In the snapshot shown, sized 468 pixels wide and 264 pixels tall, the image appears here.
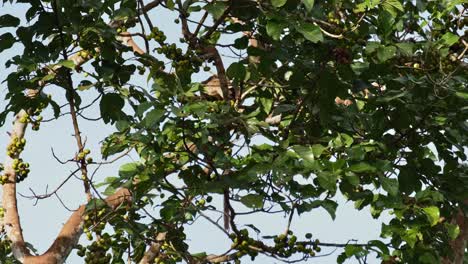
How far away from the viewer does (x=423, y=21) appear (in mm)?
5121

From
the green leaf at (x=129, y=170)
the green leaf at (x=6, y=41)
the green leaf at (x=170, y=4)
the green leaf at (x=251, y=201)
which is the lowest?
the green leaf at (x=251, y=201)

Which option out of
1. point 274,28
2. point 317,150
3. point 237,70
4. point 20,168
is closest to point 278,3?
point 274,28

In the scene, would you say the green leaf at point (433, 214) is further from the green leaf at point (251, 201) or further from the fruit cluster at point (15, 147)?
the fruit cluster at point (15, 147)

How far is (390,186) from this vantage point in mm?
3965

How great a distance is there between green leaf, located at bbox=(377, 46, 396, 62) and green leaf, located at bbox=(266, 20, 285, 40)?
622mm

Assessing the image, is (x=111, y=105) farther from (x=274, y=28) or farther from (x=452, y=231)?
(x=452, y=231)

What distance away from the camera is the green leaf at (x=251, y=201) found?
3766 mm

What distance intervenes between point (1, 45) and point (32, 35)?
164 mm

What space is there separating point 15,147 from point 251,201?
2129 mm

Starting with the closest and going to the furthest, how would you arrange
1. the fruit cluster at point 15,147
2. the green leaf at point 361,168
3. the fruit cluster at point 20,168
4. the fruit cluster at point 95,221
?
the green leaf at point 361,168, the fruit cluster at point 95,221, the fruit cluster at point 20,168, the fruit cluster at point 15,147

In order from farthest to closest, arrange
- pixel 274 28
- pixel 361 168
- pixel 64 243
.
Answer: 1. pixel 64 243
2. pixel 361 168
3. pixel 274 28

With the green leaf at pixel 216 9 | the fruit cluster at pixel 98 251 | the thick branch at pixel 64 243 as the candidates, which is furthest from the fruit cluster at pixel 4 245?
the green leaf at pixel 216 9

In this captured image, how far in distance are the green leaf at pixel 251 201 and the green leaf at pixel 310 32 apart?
78 cm

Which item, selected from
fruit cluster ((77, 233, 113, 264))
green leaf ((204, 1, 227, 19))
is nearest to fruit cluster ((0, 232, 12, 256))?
fruit cluster ((77, 233, 113, 264))
